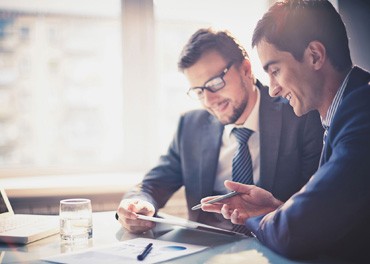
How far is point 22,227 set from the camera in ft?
4.06

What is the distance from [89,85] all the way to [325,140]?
171cm

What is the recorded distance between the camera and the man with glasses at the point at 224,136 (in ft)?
5.13

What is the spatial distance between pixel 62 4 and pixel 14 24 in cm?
30

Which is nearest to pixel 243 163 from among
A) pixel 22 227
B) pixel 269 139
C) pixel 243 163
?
pixel 243 163

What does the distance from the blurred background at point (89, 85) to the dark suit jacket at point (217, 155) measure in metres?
0.44

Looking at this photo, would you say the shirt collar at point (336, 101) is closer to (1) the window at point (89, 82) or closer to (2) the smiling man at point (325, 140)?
(2) the smiling man at point (325, 140)

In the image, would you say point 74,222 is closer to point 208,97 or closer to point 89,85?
point 208,97

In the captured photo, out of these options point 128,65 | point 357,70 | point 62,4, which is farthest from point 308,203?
point 62,4

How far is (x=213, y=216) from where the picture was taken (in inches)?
65.3

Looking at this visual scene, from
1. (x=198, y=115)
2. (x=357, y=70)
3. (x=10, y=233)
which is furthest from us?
(x=198, y=115)

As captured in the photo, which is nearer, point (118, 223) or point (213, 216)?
point (118, 223)

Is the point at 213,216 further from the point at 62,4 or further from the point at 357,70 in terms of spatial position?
the point at 62,4

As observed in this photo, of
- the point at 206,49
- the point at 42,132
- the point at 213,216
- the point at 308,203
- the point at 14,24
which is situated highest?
the point at 14,24

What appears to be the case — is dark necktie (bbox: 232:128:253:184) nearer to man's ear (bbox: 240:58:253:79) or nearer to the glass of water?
man's ear (bbox: 240:58:253:79)
